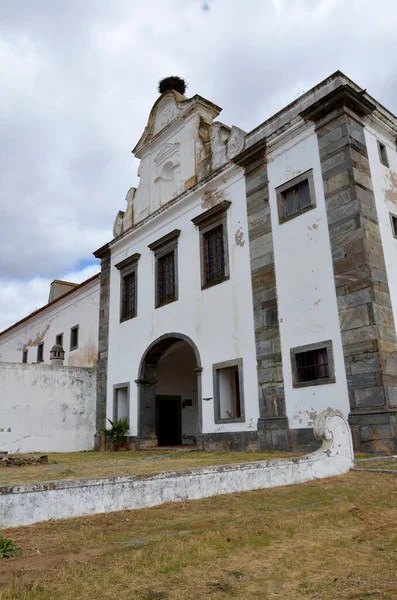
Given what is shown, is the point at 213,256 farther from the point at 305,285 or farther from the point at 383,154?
the point at 383,154

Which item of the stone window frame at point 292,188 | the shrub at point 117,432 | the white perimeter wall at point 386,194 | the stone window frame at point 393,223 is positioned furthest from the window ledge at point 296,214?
the shrub at point 117,432

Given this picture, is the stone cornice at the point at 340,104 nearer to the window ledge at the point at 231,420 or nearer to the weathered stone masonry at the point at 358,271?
the weathered stone masonry at the point at 358,271

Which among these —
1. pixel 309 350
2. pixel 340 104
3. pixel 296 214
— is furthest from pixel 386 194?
pixel 309 350

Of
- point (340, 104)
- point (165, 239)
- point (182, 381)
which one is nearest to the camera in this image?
point (340, 104)

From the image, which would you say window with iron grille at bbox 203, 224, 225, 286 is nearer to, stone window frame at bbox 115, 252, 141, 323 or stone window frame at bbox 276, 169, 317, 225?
stone window frame at bbox 276, 169, 317, 225

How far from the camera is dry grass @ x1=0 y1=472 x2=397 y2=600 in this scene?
8.75 feet

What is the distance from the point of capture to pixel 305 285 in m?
10.1

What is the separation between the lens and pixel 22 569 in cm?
304

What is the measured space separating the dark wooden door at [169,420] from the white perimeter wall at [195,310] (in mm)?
1822

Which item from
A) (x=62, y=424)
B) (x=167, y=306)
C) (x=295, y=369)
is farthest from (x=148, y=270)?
(x=295, y=369)

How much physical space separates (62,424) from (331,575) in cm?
1369

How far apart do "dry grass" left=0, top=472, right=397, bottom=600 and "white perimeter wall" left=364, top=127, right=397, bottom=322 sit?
18.7ft

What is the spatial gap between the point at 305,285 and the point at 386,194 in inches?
104

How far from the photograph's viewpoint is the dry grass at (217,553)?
2668 millimetres
